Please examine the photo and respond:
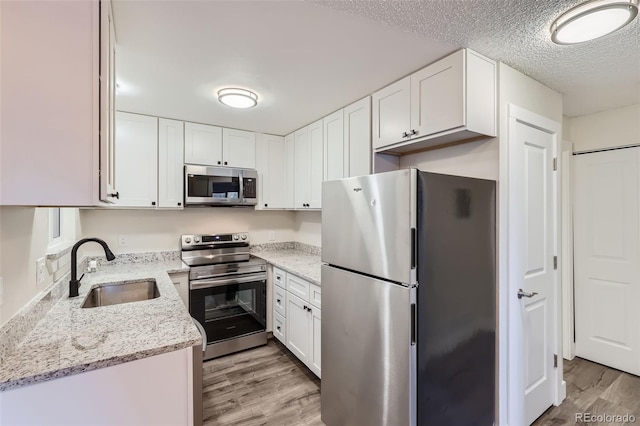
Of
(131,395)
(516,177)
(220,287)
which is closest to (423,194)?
(516,177)

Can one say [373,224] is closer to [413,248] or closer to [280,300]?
[413,248]

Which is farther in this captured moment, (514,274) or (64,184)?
(514,274)

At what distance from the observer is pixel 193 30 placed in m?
1.53

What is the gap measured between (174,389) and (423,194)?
1.37 m

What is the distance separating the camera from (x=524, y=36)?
159 centimetres

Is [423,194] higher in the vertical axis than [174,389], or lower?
higher

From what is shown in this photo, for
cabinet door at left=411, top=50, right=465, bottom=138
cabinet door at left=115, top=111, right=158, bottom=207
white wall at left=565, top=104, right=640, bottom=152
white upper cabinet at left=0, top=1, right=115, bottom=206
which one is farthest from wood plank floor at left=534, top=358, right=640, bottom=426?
cabinet door at left=115, top=111, right=158, bottom=207

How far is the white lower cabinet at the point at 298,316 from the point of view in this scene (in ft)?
8.05

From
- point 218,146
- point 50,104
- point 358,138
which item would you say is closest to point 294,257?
point 218,146

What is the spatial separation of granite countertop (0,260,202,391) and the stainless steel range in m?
1.01

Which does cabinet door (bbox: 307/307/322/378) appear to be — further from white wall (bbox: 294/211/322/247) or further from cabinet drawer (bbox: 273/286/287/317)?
white wall (bbox: 294/211/322/247)

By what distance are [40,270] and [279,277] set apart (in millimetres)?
1851

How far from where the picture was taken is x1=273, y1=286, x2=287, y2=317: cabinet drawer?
9.66 ft

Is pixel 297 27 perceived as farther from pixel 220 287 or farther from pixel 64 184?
pixel 220 287
